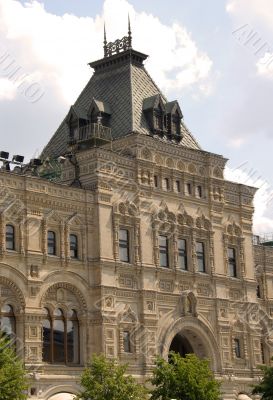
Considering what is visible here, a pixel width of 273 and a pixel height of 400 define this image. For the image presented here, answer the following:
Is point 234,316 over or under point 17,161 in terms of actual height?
under

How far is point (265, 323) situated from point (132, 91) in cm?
1971

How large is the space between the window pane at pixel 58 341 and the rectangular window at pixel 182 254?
1046 cm

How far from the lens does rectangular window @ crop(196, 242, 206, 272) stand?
62.2 meters

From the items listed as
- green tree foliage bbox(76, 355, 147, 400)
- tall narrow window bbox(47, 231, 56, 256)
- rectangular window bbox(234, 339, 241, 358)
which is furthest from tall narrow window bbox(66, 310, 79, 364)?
rectangular window bbox(234, 339, 241, 358)

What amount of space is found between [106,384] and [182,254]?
15.2 meters

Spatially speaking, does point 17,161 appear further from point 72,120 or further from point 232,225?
point 232,225

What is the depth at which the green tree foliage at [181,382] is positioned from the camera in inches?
2021

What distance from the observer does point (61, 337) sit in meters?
53.4

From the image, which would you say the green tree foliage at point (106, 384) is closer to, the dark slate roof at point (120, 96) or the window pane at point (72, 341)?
the window pane at point (72, 341)

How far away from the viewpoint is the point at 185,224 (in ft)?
201

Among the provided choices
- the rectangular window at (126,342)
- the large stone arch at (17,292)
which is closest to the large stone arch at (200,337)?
the rectangular window at (126,342)

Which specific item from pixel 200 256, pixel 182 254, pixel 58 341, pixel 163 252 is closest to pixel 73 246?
pixel 58 341

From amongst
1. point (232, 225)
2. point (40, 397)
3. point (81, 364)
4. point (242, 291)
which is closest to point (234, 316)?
point (242, 291)

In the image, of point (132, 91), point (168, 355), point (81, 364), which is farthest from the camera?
point (132, 91)
